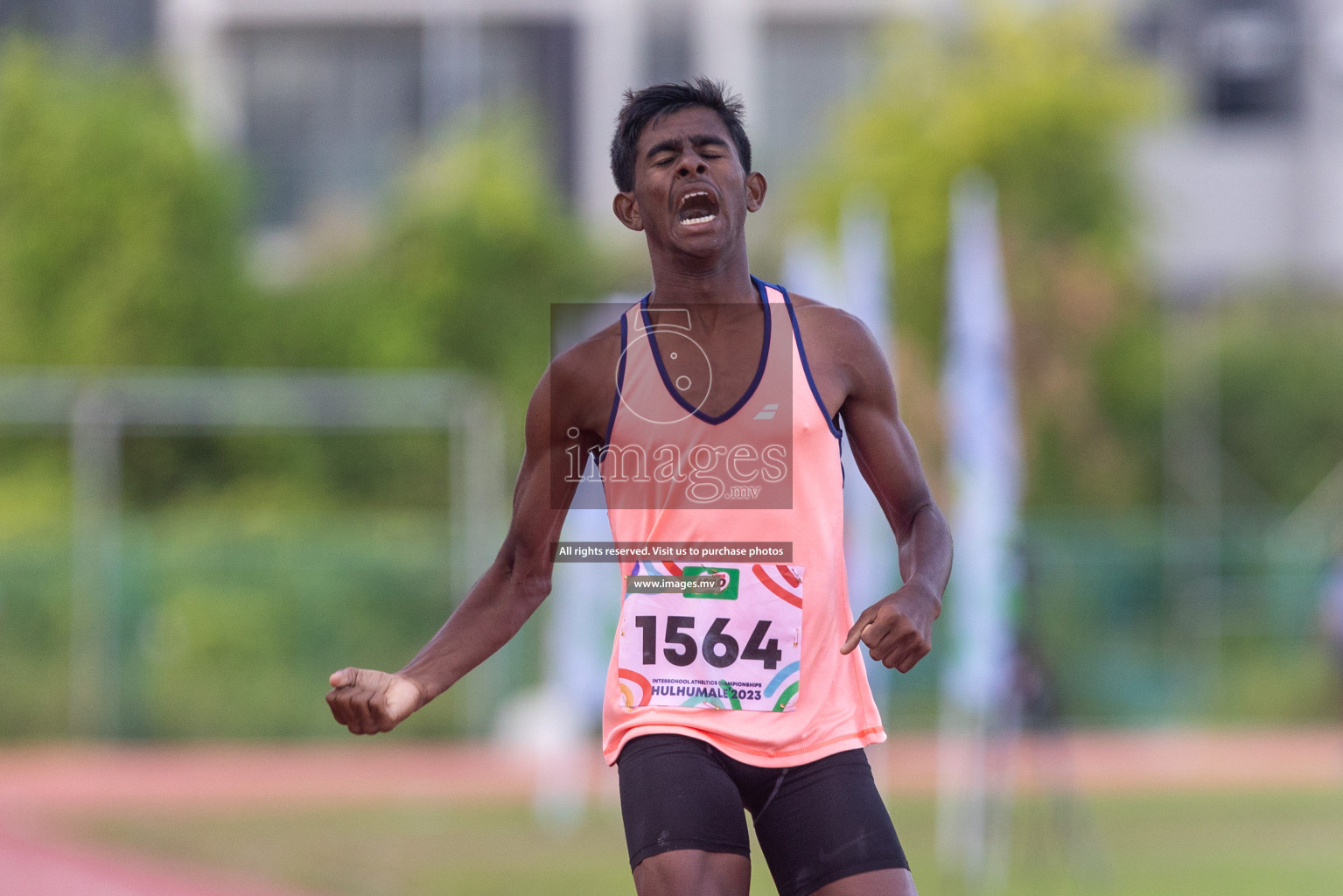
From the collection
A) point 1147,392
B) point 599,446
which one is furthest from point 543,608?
point 599,446

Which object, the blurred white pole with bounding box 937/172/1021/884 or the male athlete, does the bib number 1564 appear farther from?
the blurred white pole with bounding box 937/172/1021/884

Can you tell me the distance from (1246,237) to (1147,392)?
5408 millimetres

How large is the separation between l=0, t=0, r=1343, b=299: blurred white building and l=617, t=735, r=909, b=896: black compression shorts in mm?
26665

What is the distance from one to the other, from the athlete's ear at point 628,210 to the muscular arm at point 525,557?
332mm

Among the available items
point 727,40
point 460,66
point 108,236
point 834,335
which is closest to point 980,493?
point 834,335

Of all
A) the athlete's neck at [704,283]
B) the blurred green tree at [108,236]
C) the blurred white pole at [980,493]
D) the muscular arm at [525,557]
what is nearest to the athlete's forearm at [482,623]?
the muscular arm at [525,557]

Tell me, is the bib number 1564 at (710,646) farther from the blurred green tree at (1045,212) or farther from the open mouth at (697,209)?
the blurred green tree at (1045,212)

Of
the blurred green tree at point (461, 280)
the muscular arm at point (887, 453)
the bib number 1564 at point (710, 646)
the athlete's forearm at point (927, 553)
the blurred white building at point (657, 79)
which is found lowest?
the bib number 1564 at point (710, 646)

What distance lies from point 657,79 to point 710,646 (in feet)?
91.5

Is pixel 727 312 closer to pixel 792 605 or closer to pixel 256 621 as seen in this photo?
pixel 792 605

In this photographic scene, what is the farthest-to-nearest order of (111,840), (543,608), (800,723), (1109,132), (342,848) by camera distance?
(1109,132), (543,608), (111,840), (342,848), (800,723)

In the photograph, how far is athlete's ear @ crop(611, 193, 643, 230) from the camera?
12.2 ft

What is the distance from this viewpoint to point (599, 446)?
368 cm

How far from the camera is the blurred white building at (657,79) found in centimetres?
3036
